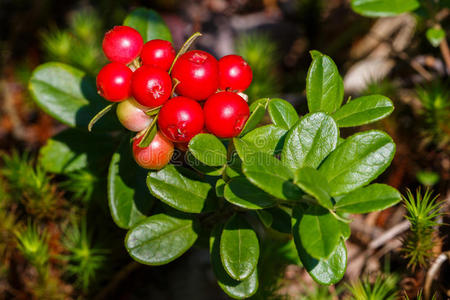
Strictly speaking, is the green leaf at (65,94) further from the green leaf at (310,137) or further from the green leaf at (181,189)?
the green leaf at (310,137)

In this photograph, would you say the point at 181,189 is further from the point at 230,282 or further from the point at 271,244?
the point at 271,244

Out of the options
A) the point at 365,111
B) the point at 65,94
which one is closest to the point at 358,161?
the point at 365,111

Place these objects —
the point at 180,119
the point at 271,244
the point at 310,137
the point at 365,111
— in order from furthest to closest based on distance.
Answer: the point at 271,244 < the point at 365,111 < the point at 310,137 < the point at 180,119

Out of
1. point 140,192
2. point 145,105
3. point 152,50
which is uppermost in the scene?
point 152,50

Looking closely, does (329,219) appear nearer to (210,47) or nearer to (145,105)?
(145,105)

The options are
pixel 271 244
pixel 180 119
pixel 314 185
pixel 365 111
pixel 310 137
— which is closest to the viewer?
pixel 314 185

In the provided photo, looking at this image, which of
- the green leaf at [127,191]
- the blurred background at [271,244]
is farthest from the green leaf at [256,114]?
the blurred background at [271,244]

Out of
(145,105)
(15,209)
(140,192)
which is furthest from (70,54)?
(145,105)
